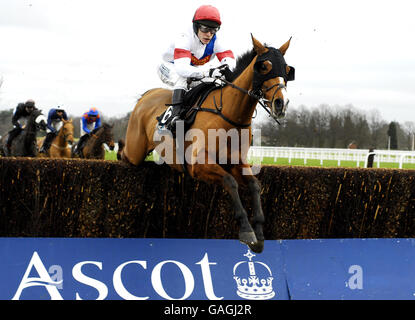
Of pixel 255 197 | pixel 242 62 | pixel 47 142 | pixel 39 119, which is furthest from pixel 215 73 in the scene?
pixel 47 142

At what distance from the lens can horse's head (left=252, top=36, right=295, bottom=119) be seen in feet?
12.6

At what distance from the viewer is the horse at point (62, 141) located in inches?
434

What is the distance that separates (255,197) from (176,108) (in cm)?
133

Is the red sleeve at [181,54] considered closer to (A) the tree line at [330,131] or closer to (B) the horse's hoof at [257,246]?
(B) the horse's hoof at [257,246]

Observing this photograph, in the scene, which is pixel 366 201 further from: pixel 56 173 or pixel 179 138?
pixel 56 173

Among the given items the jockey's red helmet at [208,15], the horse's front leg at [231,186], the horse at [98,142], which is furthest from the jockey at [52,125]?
the horse's front leg at [231,186]

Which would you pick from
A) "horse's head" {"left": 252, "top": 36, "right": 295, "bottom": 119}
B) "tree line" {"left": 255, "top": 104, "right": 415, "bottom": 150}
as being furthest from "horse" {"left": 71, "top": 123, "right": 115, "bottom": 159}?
"tree line" {"left": 255, "top": 104, "right": 415, "bottom": 150}

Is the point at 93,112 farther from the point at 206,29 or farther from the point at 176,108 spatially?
the point at 206,29

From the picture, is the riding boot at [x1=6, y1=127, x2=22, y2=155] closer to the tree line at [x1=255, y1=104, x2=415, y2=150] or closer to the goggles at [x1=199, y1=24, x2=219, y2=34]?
the goggles at [x1=199, y1=24, x2=219, y2=34]

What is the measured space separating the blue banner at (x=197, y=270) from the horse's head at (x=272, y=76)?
163 cm

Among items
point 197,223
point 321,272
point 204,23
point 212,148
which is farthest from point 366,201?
point 204,23

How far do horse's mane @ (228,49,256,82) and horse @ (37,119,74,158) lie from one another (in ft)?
23.2

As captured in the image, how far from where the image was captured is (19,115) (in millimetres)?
10750

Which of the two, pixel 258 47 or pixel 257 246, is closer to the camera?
pixel 257 246
